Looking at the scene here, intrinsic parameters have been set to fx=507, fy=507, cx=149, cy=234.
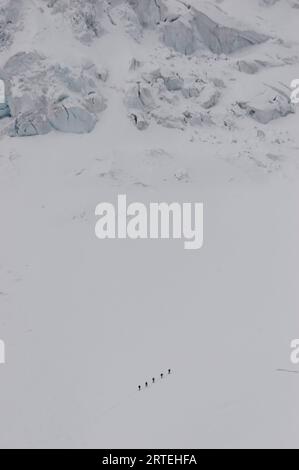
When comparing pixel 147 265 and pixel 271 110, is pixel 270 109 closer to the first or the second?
pixel 271 110

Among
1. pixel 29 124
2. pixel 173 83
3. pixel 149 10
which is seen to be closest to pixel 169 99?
pixel 173 83

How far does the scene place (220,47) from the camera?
47.7 meters

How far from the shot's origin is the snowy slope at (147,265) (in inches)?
757

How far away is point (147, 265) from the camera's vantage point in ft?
89.6

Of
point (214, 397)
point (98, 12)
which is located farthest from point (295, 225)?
point (98, 12)

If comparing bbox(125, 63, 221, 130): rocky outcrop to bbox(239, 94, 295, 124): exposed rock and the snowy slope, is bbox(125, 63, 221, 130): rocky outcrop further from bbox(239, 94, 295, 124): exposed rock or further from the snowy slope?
bbox(239, 94, 295, 124): exposed rock

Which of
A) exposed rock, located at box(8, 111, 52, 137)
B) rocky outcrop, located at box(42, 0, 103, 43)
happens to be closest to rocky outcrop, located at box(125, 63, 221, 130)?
rocky outcrop, located at box(42, 0, 103, 43)

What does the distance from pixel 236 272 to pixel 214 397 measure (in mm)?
8672

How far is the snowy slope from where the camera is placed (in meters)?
19.2

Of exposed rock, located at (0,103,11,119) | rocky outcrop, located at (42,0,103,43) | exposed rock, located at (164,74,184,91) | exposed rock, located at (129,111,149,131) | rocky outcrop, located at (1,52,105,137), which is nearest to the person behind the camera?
rocky outcrop, located at (1,52,105,137)

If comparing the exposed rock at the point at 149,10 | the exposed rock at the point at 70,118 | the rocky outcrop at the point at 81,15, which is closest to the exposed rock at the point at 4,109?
the exposed rock at the point at 70,118

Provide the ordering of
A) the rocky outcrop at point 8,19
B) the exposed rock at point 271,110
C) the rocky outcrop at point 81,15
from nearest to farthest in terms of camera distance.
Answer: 1. the exposed rock at point 271,110
2. the rocky outcrop at point 8,19
3. the rocky outcrop at point 81,15

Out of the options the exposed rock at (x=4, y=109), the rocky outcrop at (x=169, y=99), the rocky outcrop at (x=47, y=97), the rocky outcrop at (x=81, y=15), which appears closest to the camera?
the rocky outcrop at (x=47, y=97)

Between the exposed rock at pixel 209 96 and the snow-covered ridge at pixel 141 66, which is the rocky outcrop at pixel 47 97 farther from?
the exposed rock at pixel 209 96
